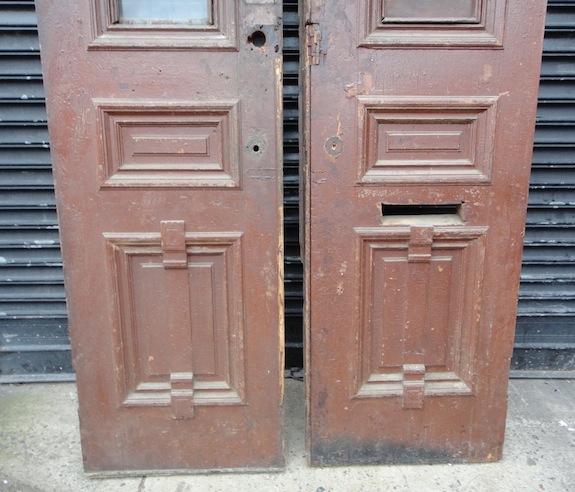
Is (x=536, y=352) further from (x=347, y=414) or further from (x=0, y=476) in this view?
(x=0, y=476)

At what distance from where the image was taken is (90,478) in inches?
84.5

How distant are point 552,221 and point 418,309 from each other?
122 cm

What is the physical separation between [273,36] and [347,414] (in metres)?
1.49

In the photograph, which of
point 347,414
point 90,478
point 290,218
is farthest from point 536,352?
point 90,478

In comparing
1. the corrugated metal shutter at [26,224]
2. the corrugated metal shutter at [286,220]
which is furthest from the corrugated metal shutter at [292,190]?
the corrugated metal shutter at [26,224]

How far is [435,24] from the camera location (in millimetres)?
1888

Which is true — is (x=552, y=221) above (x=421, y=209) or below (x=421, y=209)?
below

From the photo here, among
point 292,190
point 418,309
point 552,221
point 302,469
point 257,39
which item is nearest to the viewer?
point 257,39

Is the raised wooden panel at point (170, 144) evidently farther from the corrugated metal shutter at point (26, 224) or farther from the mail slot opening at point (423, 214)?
the corrugated metal shutter at point (26, 224)

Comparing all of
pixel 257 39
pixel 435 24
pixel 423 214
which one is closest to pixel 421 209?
pixel 423 214

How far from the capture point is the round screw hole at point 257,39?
184 cm

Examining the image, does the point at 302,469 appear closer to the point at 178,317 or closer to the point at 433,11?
the point at 178,317

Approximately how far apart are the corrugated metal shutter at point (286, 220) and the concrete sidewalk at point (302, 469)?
1.37 feet

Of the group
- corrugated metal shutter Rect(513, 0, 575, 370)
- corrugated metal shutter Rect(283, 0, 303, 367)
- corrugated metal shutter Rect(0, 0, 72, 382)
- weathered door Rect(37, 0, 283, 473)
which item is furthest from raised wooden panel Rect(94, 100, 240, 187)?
corrugated metal shutter Rect(513, 0, 575, 370)
